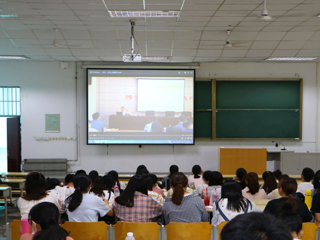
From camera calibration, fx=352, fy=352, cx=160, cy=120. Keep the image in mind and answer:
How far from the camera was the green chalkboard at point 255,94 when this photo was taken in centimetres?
967

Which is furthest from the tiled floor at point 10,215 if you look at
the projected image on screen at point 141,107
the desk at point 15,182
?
the projected image on screen at point 141,107

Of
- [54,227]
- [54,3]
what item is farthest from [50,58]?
[54,227]

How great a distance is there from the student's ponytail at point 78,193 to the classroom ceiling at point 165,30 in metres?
2.82

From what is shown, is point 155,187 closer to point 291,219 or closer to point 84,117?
point 291,219

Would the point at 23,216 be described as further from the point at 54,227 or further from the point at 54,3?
the point at 54,3

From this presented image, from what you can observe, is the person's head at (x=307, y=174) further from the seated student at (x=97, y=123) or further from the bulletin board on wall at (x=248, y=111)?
the seated student at (x=97, y=123)

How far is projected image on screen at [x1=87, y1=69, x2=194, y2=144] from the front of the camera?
944cm

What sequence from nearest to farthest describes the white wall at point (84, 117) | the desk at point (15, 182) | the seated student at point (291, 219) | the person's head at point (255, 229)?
the person's head at point (255, 229), the seated student at point (291, 219), the desk at point (15, 182), the white wall at point (84, 117)

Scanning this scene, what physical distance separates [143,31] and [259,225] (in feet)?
21.3

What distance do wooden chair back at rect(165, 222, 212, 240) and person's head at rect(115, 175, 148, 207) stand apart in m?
0.66

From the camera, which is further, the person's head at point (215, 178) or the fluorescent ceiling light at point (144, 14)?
the fluorescent ceiling light at point (144, 14)

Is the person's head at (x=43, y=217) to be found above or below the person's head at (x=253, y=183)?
above

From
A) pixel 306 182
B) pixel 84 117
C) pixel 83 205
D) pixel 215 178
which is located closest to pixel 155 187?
pixel 215 178

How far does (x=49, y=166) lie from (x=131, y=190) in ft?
20.7
